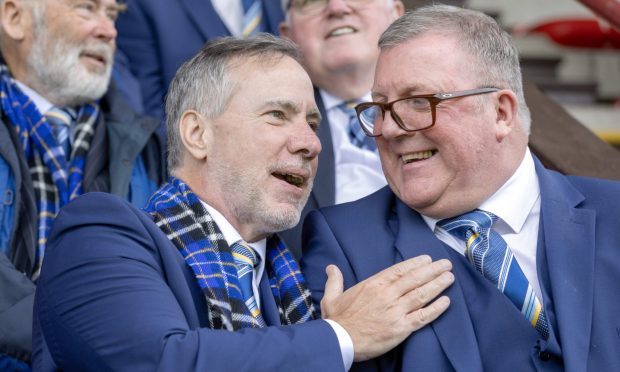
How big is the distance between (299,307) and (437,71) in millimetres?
676

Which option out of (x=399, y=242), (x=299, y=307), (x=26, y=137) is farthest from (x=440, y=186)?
(x=26, y=137)

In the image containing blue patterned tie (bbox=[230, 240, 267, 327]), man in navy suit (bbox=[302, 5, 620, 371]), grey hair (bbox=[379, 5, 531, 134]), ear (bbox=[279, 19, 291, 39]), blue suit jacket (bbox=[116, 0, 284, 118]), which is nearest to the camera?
man in navy suit (bbox=[302, 5, 620, 371])

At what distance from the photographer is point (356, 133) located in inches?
152

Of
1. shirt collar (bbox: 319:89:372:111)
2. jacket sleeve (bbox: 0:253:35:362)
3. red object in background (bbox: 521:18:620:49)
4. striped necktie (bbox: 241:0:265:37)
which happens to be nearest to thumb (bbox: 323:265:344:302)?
jacket sleeve (bbox: 0:253:35:362)

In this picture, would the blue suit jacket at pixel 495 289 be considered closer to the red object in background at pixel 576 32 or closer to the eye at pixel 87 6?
the eye at pixel 87 6

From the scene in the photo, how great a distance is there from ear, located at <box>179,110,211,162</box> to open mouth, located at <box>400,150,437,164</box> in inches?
20.2

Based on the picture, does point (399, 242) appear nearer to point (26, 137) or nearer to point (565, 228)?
point (565, 228)

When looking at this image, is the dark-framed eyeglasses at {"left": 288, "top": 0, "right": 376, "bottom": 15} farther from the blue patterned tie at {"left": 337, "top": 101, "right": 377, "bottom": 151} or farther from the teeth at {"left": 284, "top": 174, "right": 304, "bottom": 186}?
the teeth at {"left": 284, "top": 174, "right": 304, "bottom": 186}

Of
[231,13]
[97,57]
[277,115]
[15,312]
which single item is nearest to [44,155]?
[97,57]

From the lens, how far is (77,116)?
154 inches

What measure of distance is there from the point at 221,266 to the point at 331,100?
1.36 metres

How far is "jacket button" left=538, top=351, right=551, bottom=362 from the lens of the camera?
2.66 metres

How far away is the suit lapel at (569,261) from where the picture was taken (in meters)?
2.66

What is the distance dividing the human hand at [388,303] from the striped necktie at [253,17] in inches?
75.9
